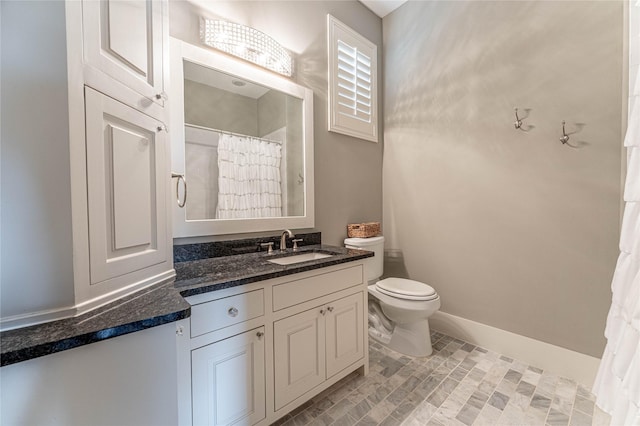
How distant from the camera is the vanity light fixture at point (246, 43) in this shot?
149 centimetres

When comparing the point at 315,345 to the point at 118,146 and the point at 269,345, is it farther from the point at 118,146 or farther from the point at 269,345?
the point at 118,146

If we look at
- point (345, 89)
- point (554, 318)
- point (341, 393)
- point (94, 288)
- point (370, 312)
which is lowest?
point (341, 393)

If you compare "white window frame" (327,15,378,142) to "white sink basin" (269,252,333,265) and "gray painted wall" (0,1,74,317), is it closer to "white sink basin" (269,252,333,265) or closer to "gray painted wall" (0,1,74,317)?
"white sink basin" (269,252,333,265)

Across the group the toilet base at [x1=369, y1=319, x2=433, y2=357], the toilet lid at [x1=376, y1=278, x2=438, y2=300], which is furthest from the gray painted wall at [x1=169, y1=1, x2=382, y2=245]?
the toilet base at [x1=369, y1=319, x2=433, y2=357]

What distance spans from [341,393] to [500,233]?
155cm

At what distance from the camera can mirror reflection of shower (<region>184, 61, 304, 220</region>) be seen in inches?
58.4

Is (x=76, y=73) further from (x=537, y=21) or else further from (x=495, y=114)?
(x=537, y=21)

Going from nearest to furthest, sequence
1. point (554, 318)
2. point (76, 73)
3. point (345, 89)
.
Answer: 1. point (76, 73)
2. point (554, 318)
3. point (345, 89)

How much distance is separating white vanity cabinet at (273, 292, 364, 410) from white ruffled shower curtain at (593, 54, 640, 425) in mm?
1028

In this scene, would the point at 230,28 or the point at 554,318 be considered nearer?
the point at 230,28

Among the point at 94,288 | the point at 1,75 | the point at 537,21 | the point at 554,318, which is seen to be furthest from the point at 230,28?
the point at 554,318

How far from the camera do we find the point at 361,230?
2197mm

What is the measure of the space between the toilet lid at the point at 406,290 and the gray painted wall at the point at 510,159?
372 mm

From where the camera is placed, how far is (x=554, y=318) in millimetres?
1687
